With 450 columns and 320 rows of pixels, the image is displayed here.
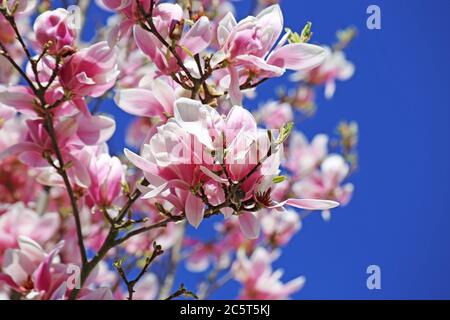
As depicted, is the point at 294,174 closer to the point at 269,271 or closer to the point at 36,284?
the point at 269,271

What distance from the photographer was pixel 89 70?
3.97 ft

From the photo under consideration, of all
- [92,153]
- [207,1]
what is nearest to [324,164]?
[207,1]

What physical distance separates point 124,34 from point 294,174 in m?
1.98

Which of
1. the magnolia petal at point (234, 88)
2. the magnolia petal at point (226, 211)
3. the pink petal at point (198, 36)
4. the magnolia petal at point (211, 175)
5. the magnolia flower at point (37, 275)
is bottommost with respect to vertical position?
the magnolia flower at point (37, 275)

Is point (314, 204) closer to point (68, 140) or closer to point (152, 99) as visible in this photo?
point (152, 99)

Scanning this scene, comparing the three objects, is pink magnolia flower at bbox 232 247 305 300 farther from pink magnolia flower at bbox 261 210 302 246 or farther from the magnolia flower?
the magnolia flower

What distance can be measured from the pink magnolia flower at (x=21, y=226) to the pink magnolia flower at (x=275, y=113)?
1.90 m

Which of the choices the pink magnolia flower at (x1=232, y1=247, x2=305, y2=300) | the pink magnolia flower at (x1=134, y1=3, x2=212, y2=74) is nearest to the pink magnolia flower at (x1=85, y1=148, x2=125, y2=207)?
the pink magnolia flower at (x1=134, y1=3, x2=212, y2=74)

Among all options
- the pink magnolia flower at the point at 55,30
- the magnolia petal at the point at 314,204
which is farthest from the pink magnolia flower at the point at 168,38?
the magnolia petal at the point at 314,204

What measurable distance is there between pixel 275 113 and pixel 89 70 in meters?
2.10

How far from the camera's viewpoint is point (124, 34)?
1.21 metres

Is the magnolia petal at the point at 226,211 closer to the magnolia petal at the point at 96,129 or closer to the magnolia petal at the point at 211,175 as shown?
the magnolia petal at the point at 211,175

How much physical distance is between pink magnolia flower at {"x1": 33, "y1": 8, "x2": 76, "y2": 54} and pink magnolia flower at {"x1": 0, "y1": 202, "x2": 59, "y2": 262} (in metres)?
0.43

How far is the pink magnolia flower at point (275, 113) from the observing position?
3228 millimetres
